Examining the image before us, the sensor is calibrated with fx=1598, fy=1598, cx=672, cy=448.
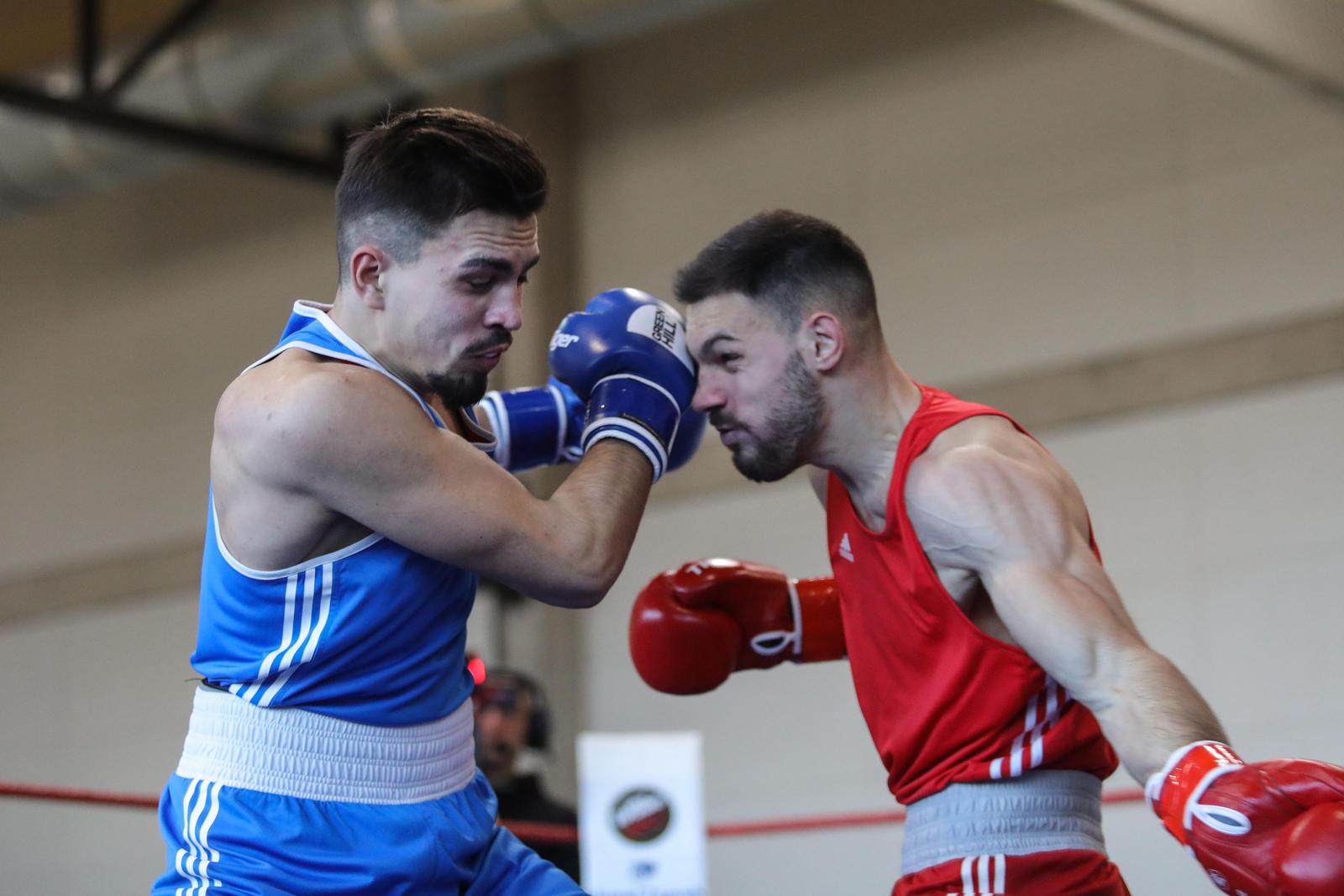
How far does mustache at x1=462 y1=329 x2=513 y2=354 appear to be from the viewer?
221cm

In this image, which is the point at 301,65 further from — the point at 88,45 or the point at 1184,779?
the point at 1184,779

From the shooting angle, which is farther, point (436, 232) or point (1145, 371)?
point (1145, 371)

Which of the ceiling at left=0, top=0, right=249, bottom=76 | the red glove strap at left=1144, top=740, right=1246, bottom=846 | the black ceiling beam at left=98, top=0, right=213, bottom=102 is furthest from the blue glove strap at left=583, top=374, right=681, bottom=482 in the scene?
the ceiling at left=0, top=0, right=249, bottom=76

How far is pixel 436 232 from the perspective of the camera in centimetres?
218

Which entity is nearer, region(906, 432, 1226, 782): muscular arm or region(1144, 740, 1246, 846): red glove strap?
region(1144, 740, 1246, 846): red glove strap

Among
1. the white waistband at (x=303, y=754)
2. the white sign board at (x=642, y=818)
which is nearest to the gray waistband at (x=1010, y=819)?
the white waistband at (x=303, y=754)

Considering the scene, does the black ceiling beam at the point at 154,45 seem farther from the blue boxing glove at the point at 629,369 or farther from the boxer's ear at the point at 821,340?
the boxer's ear at the point at 821,340

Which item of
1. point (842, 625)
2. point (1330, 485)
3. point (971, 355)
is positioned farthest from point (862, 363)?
point (971, 355)

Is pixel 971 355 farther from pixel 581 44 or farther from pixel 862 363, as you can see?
pixel 862 363

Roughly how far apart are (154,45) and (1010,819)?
18.2 ft

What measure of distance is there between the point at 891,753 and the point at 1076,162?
4321 millimetres

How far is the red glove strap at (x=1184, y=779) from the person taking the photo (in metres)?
1.89

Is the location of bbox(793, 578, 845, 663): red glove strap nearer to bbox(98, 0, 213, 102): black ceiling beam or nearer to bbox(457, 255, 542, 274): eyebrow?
bbox(457, 255, 542, 274): eyebrow

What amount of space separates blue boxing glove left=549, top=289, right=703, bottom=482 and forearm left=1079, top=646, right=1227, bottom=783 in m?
0.74
